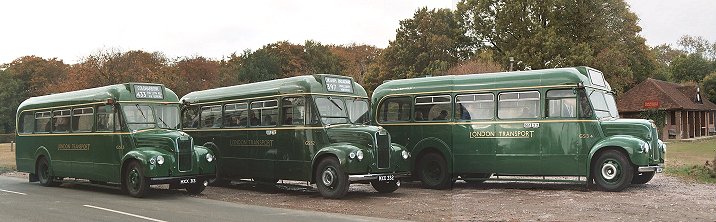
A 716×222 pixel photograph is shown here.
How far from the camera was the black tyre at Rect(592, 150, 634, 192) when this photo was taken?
16.9 metres

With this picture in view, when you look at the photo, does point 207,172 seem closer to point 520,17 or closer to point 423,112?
point 423,112

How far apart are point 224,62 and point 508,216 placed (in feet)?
228

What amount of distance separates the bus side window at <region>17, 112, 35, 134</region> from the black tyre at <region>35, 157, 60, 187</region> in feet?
3.73

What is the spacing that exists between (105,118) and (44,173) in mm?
4646

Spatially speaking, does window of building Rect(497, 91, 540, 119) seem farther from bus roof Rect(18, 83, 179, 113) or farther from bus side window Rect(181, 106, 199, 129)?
bus side window Rect(181, 106, 199, 129)

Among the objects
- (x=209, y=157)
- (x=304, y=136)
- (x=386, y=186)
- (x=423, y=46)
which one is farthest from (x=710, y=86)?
(x=209, y=157)

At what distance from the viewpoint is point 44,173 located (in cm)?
2203

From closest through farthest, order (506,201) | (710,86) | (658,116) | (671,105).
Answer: (506,201)
(658,116)
(671,105)
(710,86)

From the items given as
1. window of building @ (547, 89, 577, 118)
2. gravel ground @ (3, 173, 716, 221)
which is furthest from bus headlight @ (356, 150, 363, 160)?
window of building @ (547, 89, 577, 118)

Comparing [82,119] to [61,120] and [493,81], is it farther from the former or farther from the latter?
[493,81]

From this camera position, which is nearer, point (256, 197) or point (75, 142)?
point (256, 197)

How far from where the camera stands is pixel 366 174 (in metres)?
16.4

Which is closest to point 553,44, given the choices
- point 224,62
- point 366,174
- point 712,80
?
point 712,80

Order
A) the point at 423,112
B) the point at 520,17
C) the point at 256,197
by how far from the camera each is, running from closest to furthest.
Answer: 1. the point at 256,197
2. the point at 423,112
3. the point at 520,17
